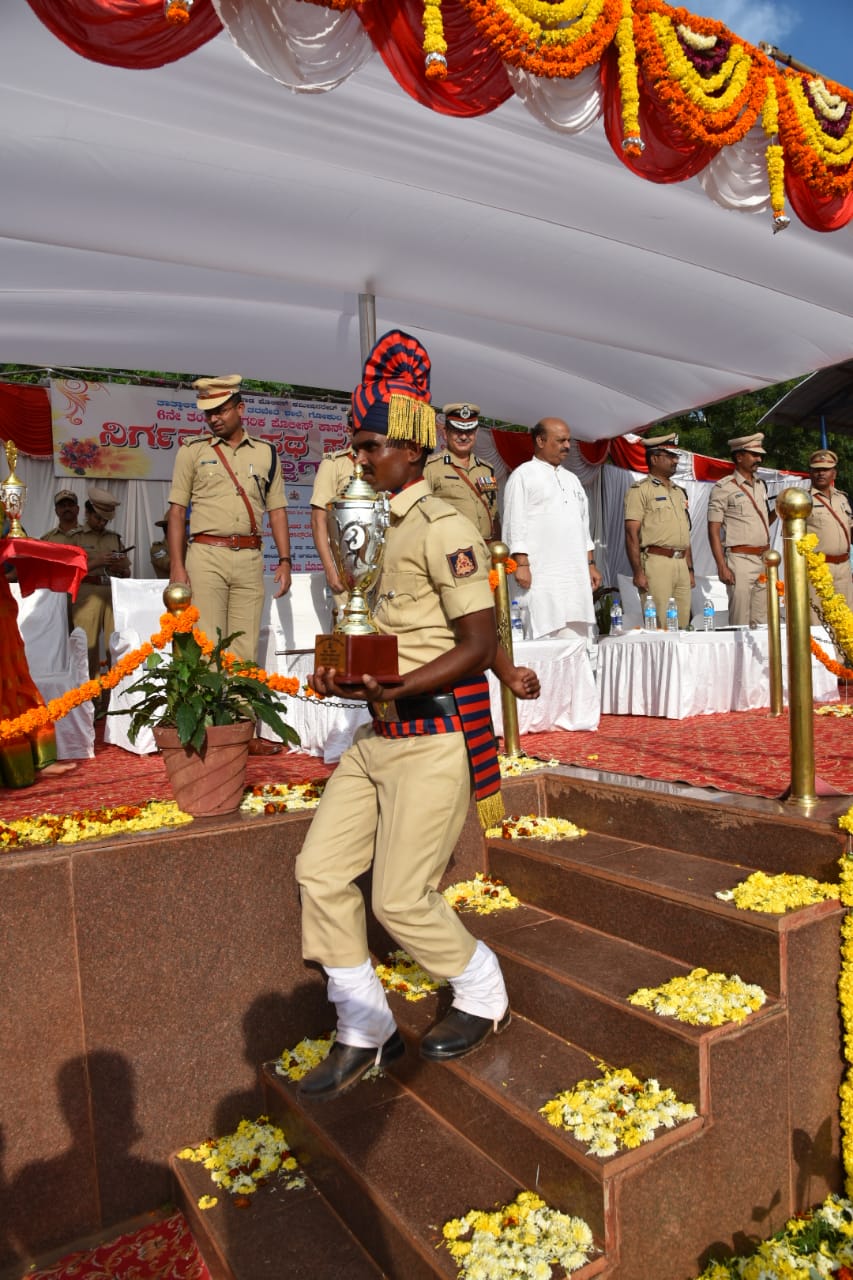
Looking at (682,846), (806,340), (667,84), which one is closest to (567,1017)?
(682,846)

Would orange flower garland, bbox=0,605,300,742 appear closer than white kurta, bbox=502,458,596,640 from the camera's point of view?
Yes

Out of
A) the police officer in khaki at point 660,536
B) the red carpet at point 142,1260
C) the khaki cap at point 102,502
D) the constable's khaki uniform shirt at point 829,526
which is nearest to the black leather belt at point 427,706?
the red carpet at point 142,1260

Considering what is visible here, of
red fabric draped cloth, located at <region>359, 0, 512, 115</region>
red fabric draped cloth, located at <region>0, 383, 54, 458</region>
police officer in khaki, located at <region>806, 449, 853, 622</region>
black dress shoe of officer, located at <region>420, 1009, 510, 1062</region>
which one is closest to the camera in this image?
black dress shoe of officer, located at <region>420, 1009, 510, 1062</region>

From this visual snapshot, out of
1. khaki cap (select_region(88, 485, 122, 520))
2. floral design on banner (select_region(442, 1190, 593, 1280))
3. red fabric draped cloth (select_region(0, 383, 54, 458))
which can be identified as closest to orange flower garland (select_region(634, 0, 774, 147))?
floral design on banner (select_region(442, 1190, 593, 1280))

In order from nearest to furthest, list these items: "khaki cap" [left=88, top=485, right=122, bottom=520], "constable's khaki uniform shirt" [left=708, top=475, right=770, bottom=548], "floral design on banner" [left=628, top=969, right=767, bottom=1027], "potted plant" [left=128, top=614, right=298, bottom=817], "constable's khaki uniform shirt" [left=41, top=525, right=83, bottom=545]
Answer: "floral design on banner" [left=628, top=969, right=767, bottom=1027] → "potted plant" [left=128, top=614, right=298, bottom=817] → "constable's khaki uniform shirt" [left=708, top=475, right=770, bottom=548] → "constable's khaki uniform shirt" [left=41, top=525, right=83, bottom=545] → "khaki cap" [left=88, top=485, right=122, bottom=520]

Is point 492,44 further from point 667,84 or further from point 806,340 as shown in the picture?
point 806,340

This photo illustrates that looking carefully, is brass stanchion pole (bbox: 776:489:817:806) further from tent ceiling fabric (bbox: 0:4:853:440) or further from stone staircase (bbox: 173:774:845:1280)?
tent ceiling fabric (bbox: 0:4:853:440)

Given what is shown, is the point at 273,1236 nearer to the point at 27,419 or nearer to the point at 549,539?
the point at 549,539

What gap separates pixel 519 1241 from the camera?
77.4 inches

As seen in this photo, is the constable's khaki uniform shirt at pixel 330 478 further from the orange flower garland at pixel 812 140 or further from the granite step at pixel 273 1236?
the granite step at pixel 273 1236

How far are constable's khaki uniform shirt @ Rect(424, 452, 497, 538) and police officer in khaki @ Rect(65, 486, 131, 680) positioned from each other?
2.93 m

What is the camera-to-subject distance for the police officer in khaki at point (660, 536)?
658 centimetres

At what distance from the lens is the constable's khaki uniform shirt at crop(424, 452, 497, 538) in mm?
5551

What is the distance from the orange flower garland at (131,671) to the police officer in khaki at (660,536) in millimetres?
4002
